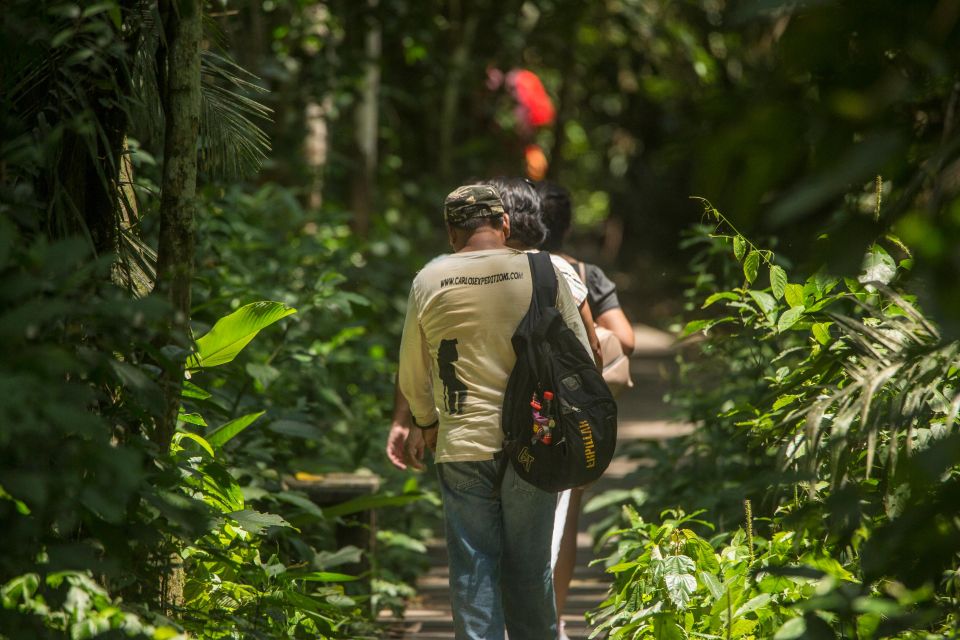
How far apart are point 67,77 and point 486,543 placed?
70.8 inches

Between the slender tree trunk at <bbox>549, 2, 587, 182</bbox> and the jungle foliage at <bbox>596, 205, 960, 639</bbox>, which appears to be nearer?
the jungle foliage at <bbox>596, 205, 960, 639</bbox>

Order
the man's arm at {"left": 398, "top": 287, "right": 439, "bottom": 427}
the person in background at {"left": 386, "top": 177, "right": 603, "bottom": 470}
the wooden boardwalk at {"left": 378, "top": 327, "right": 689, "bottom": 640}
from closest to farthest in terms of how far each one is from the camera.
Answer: the man's arm at {"left": 398, "top": 287, "right": 439, "bottom": 427} → the person in background at {"left": 386, "top": 177, "right": 603, "bottom": 470} → the wooden boardwalk at {"left": 378, "top": 327, "right": 689, "bottom": 640}

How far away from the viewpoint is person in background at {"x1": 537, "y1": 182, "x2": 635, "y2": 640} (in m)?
4.70

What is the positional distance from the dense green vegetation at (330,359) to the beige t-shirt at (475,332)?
0.55m

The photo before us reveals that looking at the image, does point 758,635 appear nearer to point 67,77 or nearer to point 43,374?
point 43,374

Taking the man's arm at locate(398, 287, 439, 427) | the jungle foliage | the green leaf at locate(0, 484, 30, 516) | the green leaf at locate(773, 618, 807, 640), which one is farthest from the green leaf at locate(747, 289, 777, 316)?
the green leaf at locate(0, 484, 30, 516)

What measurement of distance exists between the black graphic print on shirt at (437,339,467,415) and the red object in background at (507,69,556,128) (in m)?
11.6

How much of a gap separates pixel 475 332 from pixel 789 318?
968mm

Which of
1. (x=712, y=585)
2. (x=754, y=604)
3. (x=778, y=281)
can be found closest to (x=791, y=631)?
(x=754, y=604)

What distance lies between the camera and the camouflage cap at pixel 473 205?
379cm

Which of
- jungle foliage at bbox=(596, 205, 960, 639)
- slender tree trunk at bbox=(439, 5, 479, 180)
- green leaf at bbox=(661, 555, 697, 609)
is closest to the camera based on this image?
jungle foliage at bbox=(596, 205, 960, 639)

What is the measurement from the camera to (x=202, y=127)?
11.9 ft

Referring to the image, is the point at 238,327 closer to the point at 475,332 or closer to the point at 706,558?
the point at 475,332

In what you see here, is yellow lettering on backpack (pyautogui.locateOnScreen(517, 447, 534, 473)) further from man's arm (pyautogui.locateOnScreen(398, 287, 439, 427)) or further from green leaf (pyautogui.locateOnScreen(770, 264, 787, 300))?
green leaf (pyautogui.locateOnScreen(770, 264, 787, 300))
